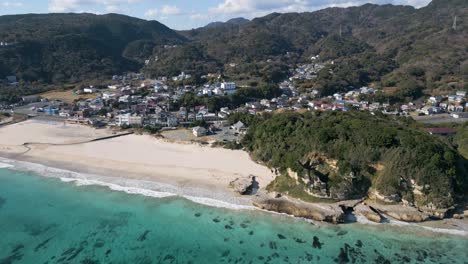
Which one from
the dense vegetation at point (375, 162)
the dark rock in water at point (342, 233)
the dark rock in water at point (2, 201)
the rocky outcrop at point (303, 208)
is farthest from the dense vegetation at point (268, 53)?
the dark rock in water at point (2, 201)

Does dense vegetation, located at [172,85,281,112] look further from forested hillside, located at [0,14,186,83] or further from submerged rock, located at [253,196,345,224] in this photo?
forested hillside, located at [0,14,186,83]

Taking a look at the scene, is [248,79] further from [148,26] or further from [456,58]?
[148,26]

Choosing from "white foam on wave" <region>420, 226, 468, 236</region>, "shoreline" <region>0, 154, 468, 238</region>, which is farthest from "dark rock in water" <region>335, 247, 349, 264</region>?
"white foam on wave" <region>420, 226, 468, 236</region>

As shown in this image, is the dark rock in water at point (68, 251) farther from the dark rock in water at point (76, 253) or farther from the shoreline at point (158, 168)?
the shoreline at point (158, 168)

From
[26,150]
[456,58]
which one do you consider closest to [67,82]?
[26,150]

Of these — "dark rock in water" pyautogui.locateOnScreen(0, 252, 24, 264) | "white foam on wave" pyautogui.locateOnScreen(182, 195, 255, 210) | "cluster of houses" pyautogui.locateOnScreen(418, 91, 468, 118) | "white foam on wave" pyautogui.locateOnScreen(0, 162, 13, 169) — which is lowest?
"dark rock in water" pyautogui.locateOnScreen(0, 252, 24, 264)

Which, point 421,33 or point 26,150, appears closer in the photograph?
point 26,150
